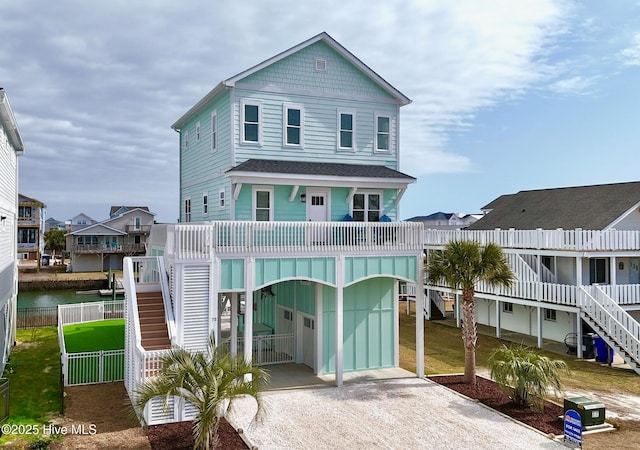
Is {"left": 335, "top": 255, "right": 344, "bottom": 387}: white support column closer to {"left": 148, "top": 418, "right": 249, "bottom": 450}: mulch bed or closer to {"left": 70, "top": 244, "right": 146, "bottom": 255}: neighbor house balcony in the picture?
{"left": 148, "top": 418, "right": 249, "bottom": 450}: mulch bed

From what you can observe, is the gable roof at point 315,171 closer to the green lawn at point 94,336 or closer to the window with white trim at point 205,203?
the window with white trim at point 205,203

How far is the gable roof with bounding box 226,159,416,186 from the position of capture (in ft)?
56.6

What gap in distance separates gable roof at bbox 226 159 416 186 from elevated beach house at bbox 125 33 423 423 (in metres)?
0.06

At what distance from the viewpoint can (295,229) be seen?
53.1 ft

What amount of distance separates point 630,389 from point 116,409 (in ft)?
51.2

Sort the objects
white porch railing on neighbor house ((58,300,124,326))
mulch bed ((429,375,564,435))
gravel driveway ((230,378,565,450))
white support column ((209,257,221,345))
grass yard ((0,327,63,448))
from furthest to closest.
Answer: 1. white porch railing on neighbor house ((58,300,124,326))
2. white support column ((209,257,221,345))
3. grass yard ((0,327,63,448))
4. mulch bed ((429,375,564,435))
5. gravel driveway ((230,378,565,450))

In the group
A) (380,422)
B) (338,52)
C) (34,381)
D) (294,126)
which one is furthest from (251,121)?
(34,381)

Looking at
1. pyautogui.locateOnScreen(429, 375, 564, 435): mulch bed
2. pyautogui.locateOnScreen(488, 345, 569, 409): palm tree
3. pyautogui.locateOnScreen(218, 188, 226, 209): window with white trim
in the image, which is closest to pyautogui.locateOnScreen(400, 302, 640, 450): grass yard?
pyautogui.locateOnScreen(429, 375, 564, 435): mulch bed

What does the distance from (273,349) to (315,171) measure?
6892 millimetres

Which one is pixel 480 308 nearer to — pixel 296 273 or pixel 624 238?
pixel 624 238

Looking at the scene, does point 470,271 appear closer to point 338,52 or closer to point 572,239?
point 572,239

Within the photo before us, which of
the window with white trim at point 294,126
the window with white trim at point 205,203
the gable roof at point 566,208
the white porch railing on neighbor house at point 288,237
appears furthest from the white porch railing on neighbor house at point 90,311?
the gable roof at point 566,208

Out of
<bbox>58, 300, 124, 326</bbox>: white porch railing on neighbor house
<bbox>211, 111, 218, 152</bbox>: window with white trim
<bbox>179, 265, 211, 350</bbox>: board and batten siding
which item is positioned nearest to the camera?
<bbox>179, 265, 211, 350</bbox>: board and batten siding

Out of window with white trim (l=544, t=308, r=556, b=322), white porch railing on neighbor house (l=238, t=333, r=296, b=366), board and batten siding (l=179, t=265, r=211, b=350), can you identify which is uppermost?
board and batten siding (l=179, t=265, r=211, b=350)
